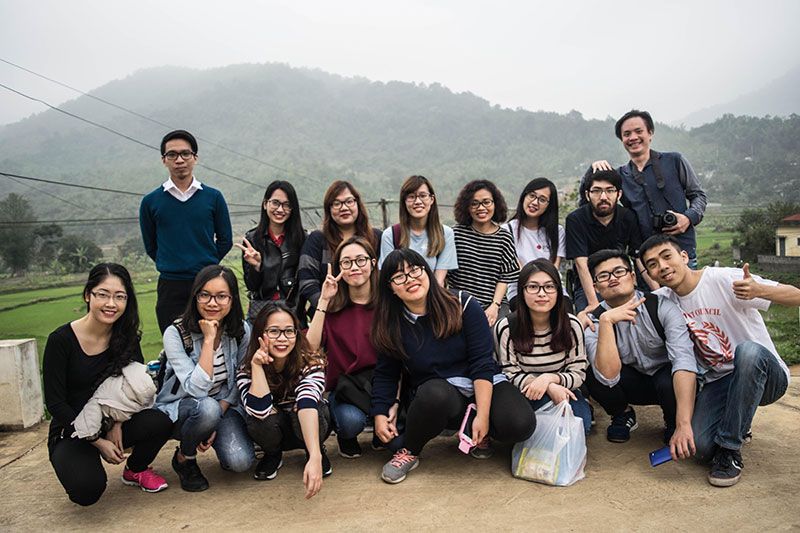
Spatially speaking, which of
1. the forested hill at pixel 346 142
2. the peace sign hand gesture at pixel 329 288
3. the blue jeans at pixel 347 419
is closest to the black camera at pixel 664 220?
the peace sign hand gesture at pixel 329 288

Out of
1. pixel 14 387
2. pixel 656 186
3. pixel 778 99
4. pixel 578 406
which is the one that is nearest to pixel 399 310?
pixel 578 406

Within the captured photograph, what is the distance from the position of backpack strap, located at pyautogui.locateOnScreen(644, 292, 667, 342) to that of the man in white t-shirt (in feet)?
0.31

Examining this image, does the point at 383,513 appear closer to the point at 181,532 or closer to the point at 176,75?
the point at 181,532

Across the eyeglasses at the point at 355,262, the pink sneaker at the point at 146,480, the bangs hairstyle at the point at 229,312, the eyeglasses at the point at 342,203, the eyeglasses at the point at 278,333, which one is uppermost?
the eyeglasses at the point at 342,203

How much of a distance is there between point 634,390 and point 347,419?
1.72m

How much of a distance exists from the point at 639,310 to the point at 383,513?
1817mm

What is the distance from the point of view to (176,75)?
155750 millimetres

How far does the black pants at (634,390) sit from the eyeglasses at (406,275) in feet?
4.16

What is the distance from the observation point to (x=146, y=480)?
118 inches

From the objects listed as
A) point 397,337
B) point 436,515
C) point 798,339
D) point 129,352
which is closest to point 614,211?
point 397,337

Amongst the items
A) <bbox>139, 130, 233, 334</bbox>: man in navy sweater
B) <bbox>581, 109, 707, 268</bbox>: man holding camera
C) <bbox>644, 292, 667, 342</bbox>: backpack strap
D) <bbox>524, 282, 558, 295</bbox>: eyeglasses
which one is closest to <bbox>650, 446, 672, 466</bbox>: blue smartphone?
<bbox>644, 292, 667, 342</bbox>: backpack strap

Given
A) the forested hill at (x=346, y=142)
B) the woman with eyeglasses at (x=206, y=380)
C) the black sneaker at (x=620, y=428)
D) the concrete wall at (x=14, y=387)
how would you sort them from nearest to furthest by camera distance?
the woman with eyeglasses at (x=206, y=380)
the black sneaker at (x=620, y=428)
the concrete wall at (x=14, y=387)
the forested hill at (x=346, y=142)

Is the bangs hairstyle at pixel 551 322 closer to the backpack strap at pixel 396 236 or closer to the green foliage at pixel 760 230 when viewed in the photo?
the backpack strap at pixel 396 236

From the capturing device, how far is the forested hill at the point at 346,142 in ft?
82.0
